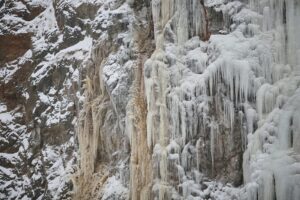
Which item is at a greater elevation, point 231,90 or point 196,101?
point 231,90

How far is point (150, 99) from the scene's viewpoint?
10.3 meters

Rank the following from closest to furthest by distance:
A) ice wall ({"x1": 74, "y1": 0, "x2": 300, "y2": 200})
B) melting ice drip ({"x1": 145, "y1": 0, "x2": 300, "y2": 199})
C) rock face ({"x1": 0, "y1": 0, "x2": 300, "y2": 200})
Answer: melting ice drip ({"x1": 145, "y1": 0, "x2": 300, "y2": 199}), ice wall ({"x1": 74, "y1": 0, "x2": 300, "y2": 200}), rock face ({"x1": 0, "y1": 0, "x2": 300, "y2": 200})

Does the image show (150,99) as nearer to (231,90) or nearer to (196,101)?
(196,101)

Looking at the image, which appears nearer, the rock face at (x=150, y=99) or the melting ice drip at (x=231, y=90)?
the melting ice drip at (x=231, y=90)

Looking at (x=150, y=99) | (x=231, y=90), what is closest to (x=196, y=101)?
(x=231, y=90)

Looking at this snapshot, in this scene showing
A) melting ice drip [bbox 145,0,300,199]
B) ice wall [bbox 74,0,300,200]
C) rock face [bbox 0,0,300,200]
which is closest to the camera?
melting ice drip [bbox 145,0,300,199]

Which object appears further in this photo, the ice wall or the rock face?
the rock face

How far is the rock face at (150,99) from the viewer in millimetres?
8758

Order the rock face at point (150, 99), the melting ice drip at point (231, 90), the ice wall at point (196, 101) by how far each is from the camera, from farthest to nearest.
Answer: the rock face at point (150, 99), the ice wall at point (196, 101), the melting ice drip at point (231, 90)

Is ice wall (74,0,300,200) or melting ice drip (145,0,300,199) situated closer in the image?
melting ice drip (145,0,300,199)

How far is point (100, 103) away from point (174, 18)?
277cm

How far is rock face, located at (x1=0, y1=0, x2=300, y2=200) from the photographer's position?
8.76 m

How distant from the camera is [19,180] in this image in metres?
12.2

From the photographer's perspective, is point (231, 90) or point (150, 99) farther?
point (150, 99)
